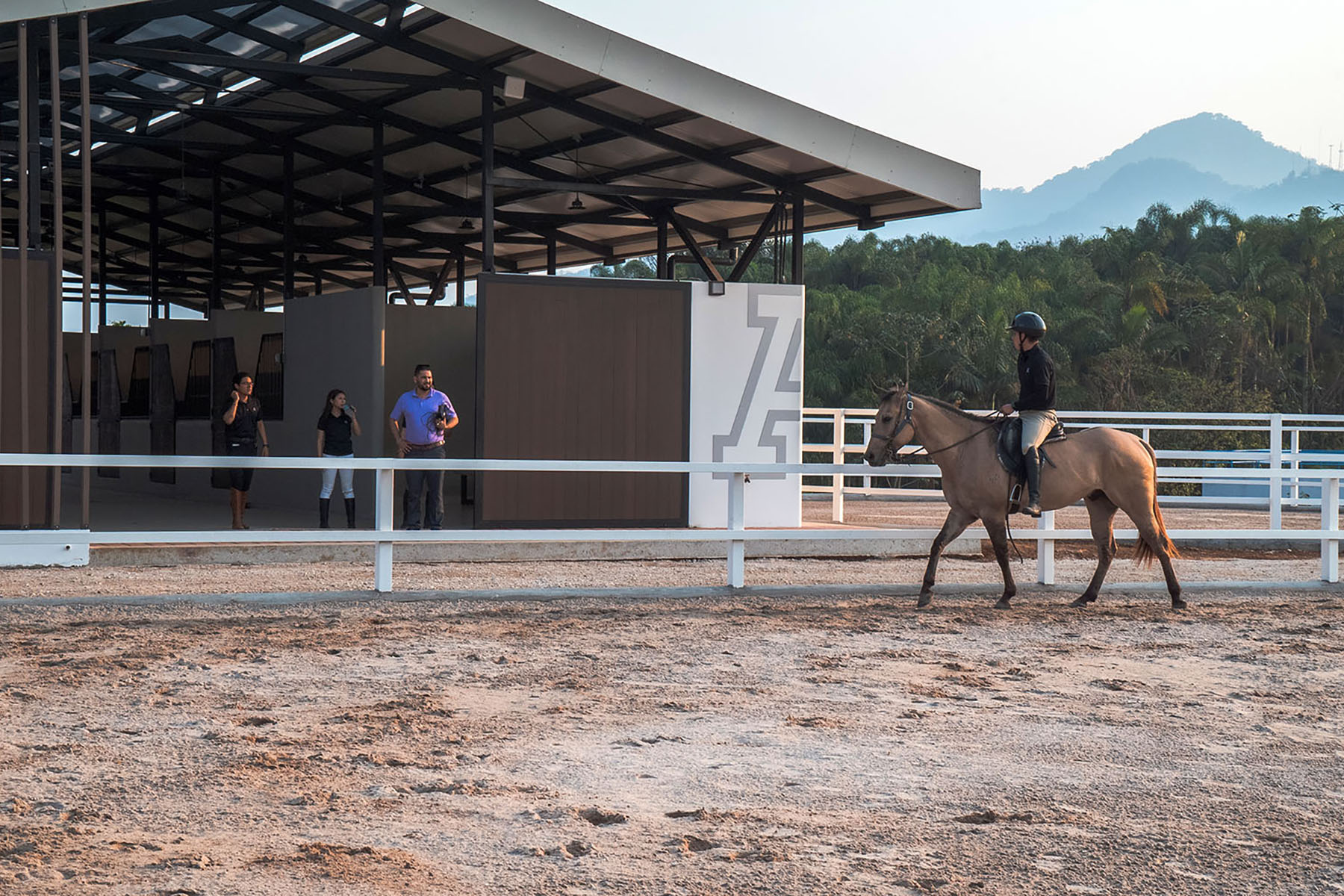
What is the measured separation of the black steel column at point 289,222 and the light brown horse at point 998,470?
33.7 ft

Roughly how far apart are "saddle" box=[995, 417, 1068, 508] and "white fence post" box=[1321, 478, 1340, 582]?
132 inches

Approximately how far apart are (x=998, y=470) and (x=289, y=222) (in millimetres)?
11522

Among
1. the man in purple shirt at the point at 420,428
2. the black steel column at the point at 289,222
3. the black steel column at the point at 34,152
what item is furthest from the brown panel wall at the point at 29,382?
the black steel column at the point at 289,222

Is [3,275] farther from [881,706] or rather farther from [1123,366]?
[1123,366]

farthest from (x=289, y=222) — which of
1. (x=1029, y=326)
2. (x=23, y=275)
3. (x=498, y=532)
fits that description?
(x=1029, y=326)

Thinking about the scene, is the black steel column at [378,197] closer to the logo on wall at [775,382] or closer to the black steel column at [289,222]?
the black steel column at [289,222]

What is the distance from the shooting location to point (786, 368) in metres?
15.1

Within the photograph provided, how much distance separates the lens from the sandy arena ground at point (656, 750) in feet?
13.5

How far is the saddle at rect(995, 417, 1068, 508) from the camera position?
1044 cm

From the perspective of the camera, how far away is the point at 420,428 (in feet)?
43.9

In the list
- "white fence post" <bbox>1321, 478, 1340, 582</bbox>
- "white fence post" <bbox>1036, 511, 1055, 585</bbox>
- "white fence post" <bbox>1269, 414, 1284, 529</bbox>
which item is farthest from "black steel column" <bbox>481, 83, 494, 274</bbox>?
"white fence post" <bbox>1321, 478, 1340, 582</bbox>

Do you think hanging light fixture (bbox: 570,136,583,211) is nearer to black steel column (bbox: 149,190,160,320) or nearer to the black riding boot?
the black riding boot

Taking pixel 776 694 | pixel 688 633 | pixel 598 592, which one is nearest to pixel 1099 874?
pixel 776 694

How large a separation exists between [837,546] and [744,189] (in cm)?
441
